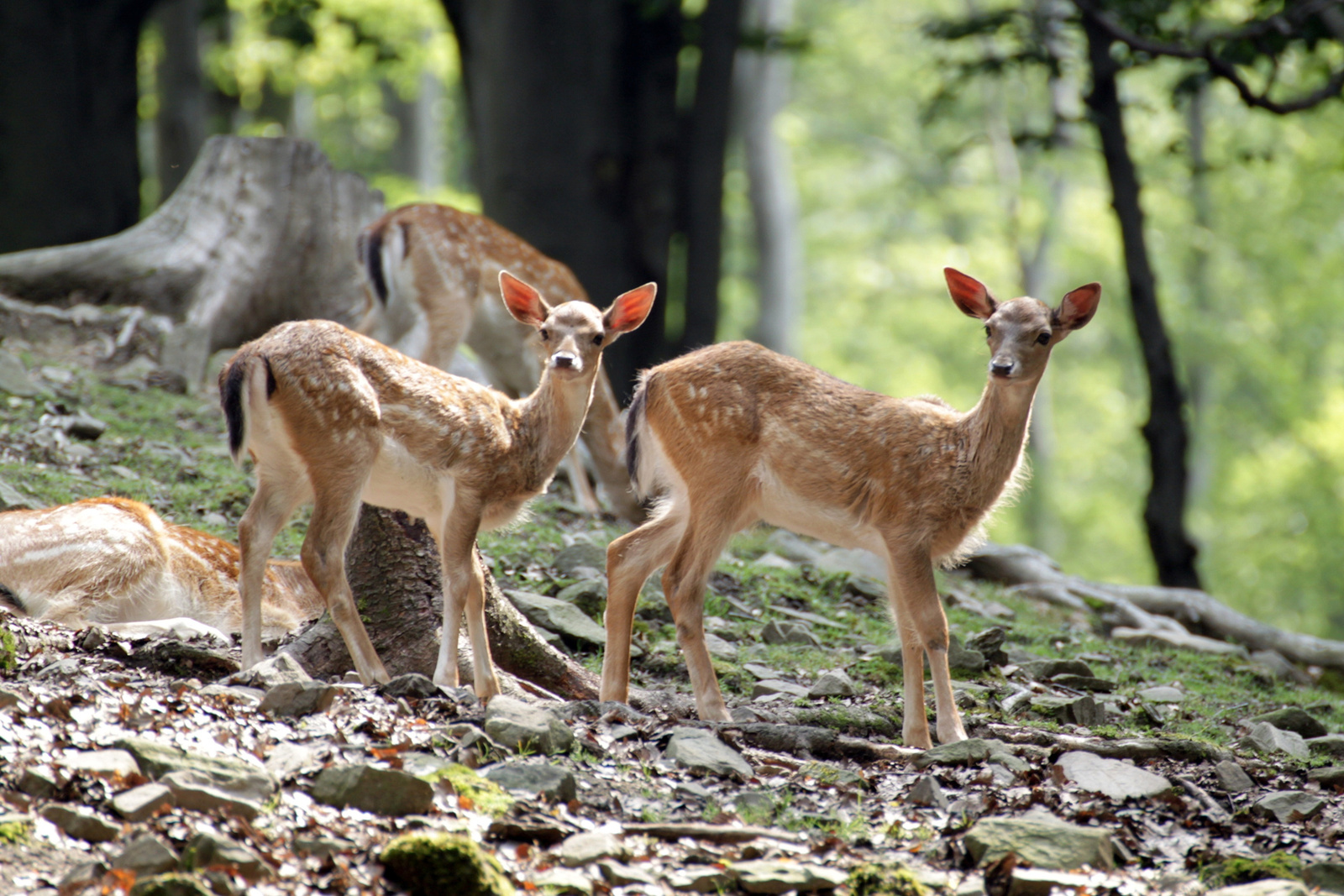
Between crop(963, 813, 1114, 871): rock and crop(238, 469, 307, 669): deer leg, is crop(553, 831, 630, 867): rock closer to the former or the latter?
crop(963, 813, 1114, 871): rock

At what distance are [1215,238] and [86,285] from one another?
24271 mm

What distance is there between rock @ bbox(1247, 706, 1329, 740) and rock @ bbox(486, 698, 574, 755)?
3760 millimetres

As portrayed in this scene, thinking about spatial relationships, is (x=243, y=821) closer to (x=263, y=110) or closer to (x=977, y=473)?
(x=977, y=473)

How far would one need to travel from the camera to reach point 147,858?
3.32 metres

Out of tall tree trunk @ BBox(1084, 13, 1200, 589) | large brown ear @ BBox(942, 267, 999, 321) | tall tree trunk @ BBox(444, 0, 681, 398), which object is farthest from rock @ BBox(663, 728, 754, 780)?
tall tree trunk @ BBox(1084, 13, 1200, 589)

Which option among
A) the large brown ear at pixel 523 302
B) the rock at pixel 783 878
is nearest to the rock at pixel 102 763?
the rock at pixel 783 878

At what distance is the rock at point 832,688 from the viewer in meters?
6.12

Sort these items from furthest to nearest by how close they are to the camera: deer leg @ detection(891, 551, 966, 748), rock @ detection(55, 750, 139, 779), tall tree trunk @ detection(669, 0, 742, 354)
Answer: tall tree trunk @ detection(669, 0, 742, 354), deer leg @ detection(891, 551, 966, 748), rock @ detection(55, 750, 139, 779)

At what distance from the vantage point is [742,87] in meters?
20.8

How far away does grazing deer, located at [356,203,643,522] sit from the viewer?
10.1m

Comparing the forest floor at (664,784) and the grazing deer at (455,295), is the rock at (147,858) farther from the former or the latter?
the grazing deer at (455,295)

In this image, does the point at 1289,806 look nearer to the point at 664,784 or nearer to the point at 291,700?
the point at 664,784

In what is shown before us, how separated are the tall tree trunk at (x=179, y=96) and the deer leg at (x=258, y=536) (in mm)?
13093

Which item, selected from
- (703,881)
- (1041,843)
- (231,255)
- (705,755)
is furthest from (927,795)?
(231,255)
